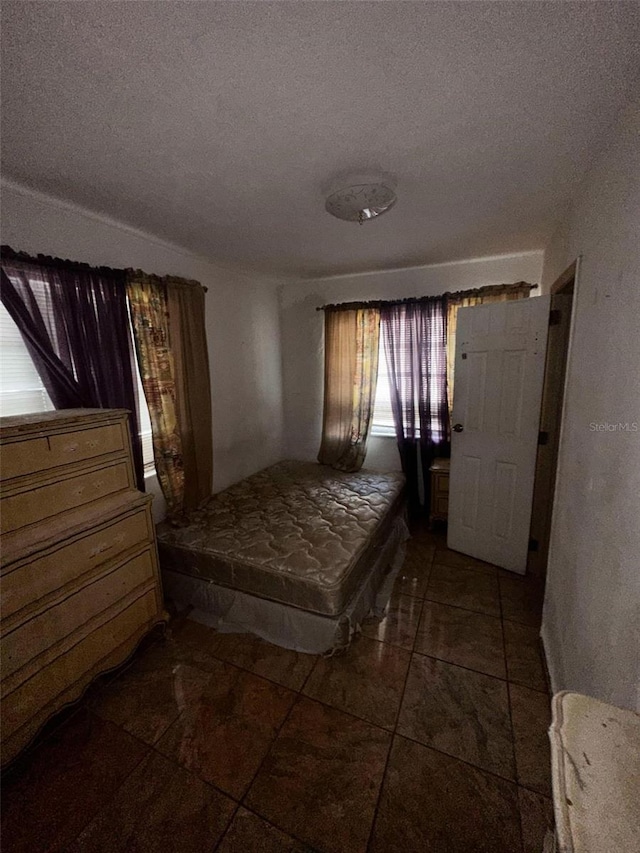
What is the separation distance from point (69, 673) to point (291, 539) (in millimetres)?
1196

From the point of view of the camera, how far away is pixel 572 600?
55.0 inches

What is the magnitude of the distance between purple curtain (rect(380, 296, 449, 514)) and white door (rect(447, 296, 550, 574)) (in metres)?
0.54

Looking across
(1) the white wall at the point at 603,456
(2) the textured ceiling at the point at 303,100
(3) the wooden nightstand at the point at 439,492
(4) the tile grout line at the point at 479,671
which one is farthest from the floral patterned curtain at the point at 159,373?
(1) the white wall at the point at 603,456

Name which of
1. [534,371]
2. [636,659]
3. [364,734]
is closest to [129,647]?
[364,734]

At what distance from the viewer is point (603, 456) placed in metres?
1.17

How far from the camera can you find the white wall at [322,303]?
9.46 feet

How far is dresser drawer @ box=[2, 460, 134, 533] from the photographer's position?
1.31m

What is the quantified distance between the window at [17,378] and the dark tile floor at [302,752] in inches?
58.4

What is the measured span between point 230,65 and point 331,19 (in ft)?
1.06

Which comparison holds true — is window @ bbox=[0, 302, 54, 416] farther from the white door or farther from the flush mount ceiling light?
the white door

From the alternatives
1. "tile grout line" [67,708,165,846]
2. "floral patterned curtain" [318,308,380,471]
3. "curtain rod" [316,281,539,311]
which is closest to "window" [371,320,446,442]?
"floral patterned curtain" [318,308,380,471]

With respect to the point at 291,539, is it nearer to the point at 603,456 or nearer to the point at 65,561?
the point at 65,561

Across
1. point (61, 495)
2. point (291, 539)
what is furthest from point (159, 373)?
point (291, 539)

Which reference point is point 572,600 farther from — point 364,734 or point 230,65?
point 230,65
